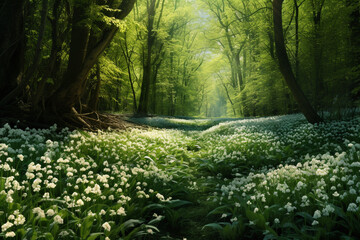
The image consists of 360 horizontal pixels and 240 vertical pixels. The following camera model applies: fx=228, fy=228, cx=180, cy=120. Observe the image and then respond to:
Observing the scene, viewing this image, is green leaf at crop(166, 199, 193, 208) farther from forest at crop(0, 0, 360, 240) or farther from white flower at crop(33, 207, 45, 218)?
white flower at crop(33, 207, 45, 218)

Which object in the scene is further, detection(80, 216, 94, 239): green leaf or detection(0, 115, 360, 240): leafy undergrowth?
detection(0, 115, 360, 240): leafy undergrowth

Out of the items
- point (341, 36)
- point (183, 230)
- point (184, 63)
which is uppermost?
point (184, 63)

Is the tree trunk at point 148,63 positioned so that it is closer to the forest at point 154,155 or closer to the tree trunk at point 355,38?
the forest at point 154,155

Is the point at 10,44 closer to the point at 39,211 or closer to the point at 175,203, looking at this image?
the point at 39,211

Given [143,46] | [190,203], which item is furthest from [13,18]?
[143,46]

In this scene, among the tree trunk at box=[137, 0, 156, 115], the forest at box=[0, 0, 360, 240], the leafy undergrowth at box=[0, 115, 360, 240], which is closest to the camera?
the leafy undergrowth at box=[0, 115, 360, 240]

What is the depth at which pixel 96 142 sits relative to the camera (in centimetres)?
688

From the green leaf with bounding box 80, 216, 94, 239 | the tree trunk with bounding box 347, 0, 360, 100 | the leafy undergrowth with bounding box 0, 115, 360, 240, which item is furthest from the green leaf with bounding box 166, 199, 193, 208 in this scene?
the tree trunk with bounding box 347, 0, 360, 100

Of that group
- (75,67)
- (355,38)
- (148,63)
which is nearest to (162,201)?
(75,67)

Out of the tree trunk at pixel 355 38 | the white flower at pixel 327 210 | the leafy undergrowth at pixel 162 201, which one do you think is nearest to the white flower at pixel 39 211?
the leafy undergrowth at pixel 162 201

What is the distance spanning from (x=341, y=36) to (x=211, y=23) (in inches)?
1021

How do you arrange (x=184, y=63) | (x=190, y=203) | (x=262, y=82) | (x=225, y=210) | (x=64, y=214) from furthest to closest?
(x=184, y=63) → (x=262, y=82) → (x=190, y=203) → (x=225, y=210) → (x=64, y=214)

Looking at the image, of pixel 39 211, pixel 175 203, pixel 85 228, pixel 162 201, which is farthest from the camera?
pixel 175 203

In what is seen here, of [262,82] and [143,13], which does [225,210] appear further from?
[143,13]
